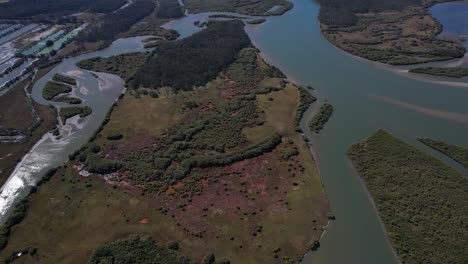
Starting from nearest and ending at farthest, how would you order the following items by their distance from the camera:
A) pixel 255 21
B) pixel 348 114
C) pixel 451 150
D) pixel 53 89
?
pixel 451 150
pixel 348 114
pixel 53 89
pixel 255 21

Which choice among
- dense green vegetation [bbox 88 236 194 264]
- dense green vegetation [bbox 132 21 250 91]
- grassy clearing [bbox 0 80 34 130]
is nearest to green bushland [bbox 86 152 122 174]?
dense green vegetation [bbox 88 236 194 264]

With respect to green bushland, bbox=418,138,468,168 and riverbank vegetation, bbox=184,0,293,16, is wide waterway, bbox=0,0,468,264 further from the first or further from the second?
riverbank vegetation, bbox=184,0,293,16

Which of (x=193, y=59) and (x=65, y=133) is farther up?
(x=193, y=59)

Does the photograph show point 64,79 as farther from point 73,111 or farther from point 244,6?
point 244,6

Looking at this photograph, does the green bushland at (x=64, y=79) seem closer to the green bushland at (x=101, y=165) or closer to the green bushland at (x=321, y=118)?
the green bushland at (x=101, y=165)

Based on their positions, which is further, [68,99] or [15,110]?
[68,99]

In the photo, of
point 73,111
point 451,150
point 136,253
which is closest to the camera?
point 136,253

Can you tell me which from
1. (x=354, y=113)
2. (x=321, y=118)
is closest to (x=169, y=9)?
(x=321, y=118)

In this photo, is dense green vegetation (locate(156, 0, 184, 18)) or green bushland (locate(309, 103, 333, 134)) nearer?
green bushland (locate(309, 103, 333, 134))
